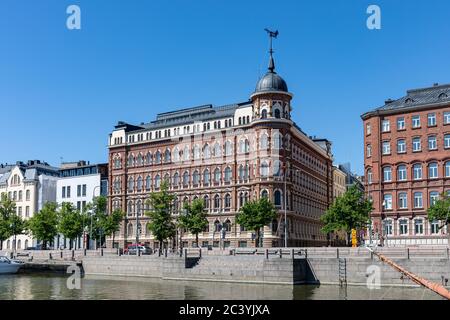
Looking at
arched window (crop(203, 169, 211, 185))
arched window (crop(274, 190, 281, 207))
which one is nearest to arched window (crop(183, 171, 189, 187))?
arched window (crop(203, 169, 211, 185))

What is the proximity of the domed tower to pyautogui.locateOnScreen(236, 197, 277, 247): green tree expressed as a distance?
46.7ft

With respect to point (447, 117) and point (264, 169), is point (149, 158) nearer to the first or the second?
point (264, 169)

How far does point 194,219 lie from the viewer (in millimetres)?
86000

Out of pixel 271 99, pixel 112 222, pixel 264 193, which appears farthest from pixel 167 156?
pixel 271 99

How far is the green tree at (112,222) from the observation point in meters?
98.6

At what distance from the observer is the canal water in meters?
43.6

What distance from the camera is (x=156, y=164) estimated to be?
104188 mm

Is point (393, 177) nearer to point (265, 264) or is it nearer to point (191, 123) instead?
point (265, 264)

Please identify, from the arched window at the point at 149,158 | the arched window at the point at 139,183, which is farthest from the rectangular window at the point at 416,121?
the arched window at the point at 139,183

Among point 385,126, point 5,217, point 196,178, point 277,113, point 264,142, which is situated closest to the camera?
point 385,126

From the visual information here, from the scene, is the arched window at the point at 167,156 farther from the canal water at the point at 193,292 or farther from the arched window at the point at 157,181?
the canal water at the point at 193,292

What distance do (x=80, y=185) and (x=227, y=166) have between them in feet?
129

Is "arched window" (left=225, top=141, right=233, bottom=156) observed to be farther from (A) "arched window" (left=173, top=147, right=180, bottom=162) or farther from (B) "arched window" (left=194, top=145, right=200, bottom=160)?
(A) "arched window" (left=173, top=147, right=180, bottom=162)
